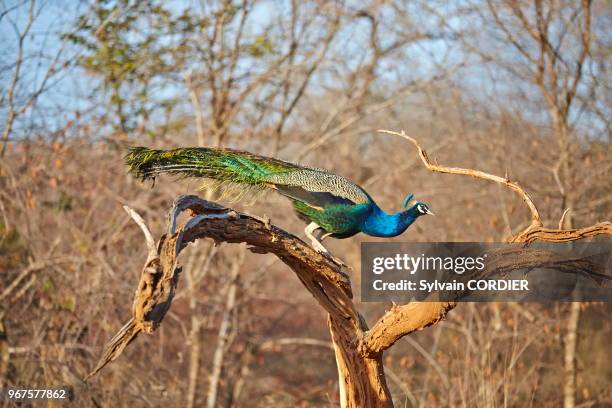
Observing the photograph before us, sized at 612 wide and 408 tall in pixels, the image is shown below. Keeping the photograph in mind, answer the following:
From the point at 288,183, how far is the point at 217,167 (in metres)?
0.37

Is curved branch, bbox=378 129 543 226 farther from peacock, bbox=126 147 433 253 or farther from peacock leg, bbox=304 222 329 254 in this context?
peacock leg, bbox=304 222 329 254

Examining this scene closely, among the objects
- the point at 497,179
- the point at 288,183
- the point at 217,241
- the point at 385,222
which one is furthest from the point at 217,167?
the point at 497,179

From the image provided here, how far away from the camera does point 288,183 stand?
12.0 feet

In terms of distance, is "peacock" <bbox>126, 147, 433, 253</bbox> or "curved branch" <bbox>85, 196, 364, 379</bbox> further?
"peacock" <bbox>126, 147, 433, 253</bbox>

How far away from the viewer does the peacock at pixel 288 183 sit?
3.61 m

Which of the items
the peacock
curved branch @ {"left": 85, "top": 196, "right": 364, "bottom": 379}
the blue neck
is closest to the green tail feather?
the peacock

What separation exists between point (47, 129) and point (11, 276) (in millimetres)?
1384

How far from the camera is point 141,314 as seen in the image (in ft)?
8.39

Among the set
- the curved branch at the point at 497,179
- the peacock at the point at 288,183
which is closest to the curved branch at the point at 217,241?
the peacock at the point at 288,183

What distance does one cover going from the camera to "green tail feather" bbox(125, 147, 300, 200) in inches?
142

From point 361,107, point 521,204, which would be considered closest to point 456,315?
point 521,204

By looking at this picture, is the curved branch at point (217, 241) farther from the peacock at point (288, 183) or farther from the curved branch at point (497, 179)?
the curved branch at point (497, 179)

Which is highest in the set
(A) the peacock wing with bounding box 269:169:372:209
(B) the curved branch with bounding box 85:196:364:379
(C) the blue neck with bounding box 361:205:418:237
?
(A) the peacock wing with bounding box 269:169:372:209

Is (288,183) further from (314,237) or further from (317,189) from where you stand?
(314,237)
